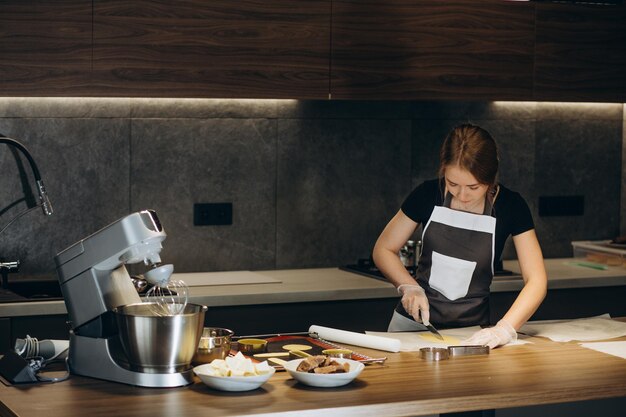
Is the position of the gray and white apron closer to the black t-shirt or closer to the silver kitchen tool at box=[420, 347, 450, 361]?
the black t-shirt

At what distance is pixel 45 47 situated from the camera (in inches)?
154

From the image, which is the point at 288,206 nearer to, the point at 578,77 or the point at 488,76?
the point at 488,76

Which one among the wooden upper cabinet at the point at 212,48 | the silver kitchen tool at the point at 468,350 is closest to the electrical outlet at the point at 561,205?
the wooden upper cabinet at the point at 212,48

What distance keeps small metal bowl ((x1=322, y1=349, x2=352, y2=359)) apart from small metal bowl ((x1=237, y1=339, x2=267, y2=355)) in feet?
0.58

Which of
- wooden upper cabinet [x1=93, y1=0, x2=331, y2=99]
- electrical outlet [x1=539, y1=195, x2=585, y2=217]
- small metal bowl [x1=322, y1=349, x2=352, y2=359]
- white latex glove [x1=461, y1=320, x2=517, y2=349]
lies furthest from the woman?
electrical outlet [x1=539, y1=195, x2=585, y2=217]

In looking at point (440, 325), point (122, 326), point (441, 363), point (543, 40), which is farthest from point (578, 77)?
point (122, 326)

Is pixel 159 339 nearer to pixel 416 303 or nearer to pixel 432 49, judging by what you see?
pixel 416 303

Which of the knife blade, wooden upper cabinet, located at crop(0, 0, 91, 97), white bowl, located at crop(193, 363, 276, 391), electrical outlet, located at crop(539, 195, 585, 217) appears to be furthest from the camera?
electrical outlet, located at crop(539, 195, 585, 217)

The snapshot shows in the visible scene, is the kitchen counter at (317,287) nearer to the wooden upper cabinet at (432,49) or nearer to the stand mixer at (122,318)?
the wooden upper cabinet at (432,49)

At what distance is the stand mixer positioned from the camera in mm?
2441

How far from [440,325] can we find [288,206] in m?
1.35

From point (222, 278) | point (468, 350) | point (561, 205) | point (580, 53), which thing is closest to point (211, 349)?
point (468, 350)

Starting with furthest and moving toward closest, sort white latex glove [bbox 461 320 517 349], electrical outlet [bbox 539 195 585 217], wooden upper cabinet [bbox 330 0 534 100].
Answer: electrical outlet [bbox 539 195 585 217] < wooden upper cabinet [bbox 330 0 534 100] < white latex glove [bbox 461 320 517 349]

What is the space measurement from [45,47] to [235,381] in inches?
78.0
